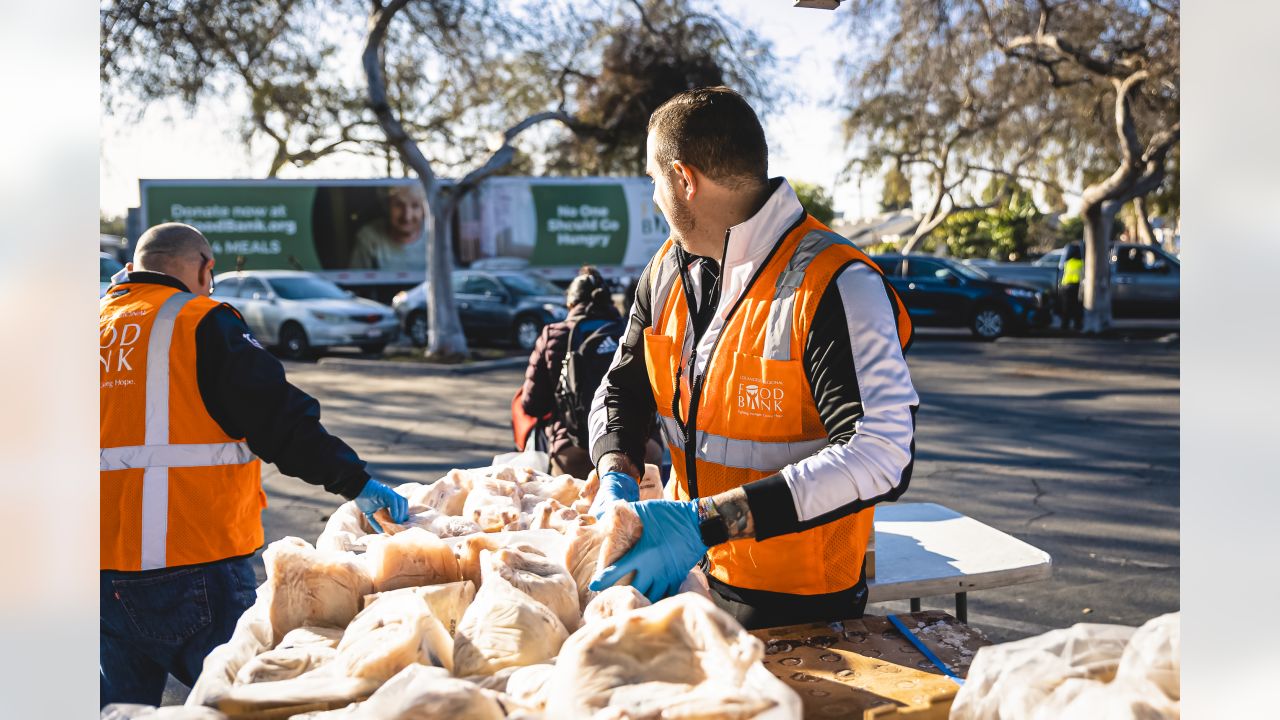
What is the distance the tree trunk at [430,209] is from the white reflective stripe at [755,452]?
1498 centimetres

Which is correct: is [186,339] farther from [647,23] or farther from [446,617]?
[647,23]

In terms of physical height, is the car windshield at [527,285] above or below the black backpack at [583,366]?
above

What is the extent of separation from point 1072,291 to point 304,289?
16656 millimetres

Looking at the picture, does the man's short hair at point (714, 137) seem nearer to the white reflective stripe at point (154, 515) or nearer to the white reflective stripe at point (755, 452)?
the white reflective stripe at point (755, 452)

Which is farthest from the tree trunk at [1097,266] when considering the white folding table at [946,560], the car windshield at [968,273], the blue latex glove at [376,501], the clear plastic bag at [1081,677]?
the clear plastic bag at [1081,677]

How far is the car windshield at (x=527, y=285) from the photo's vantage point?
20.3 m

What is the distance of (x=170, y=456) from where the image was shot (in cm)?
330

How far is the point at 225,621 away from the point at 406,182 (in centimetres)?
2131

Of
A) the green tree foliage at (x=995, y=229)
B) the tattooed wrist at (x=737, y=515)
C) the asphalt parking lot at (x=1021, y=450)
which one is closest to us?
the tattooed wrist at (x=737, y=515)

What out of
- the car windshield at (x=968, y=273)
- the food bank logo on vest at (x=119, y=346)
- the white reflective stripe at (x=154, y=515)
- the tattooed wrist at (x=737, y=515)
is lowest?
the white reflective stripe at (x=154, y=515)

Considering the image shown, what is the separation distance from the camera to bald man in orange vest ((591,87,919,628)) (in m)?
2.28

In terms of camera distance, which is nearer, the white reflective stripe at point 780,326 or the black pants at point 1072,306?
the white reflective stripe at point 780,326

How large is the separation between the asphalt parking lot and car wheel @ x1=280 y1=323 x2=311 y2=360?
1.18m
